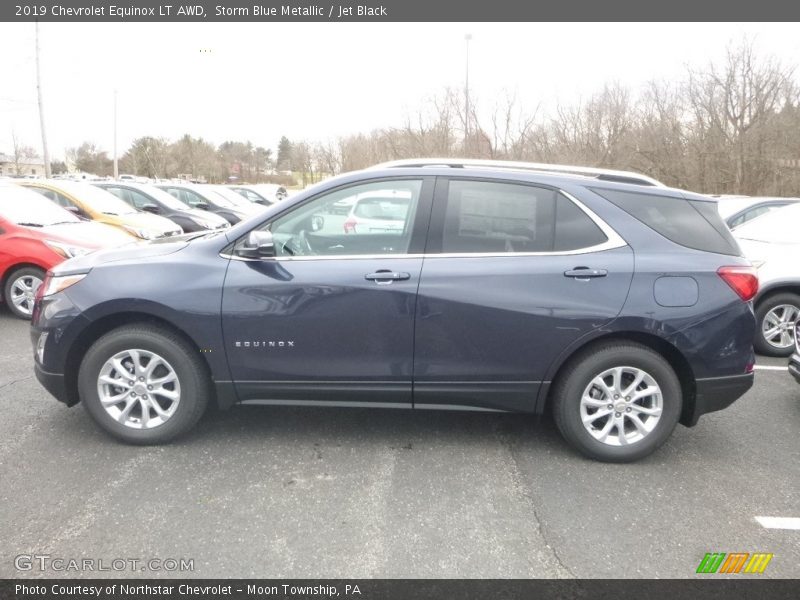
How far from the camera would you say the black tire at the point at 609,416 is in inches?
136

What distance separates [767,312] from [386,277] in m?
4.75

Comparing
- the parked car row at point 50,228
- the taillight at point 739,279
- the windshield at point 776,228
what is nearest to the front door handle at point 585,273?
the taillight at point 739,279

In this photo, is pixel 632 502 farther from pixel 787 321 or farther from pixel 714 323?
pixel 787 321

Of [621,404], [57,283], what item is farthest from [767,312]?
[57,283]

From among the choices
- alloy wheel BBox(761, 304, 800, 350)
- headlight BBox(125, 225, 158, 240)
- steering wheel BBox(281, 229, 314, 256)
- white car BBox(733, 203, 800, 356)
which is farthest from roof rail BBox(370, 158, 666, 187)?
headlight BBox(125, 225, 158, 240)

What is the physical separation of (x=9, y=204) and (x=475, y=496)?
7359mm

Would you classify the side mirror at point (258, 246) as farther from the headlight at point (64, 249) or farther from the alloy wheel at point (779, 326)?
the alloy wheel at point (779, 326)

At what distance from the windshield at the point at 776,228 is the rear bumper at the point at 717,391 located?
3.46m

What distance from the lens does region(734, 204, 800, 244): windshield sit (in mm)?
6112

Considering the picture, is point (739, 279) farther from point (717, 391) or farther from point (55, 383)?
point (55, 383)

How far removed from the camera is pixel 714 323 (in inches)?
134

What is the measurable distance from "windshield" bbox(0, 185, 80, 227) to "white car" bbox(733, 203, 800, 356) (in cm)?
836

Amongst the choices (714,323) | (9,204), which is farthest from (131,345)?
(9,204)

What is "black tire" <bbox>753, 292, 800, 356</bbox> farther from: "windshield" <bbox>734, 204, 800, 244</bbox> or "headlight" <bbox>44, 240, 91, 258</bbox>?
"headlight" <bbox>44, 240, 91, 258</bbox>
